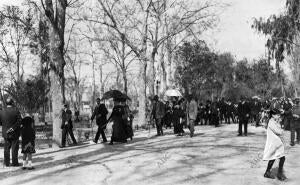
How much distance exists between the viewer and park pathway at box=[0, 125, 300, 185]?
9445 mm

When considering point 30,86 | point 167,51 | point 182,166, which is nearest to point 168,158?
point 182,166

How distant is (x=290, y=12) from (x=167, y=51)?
9668mm

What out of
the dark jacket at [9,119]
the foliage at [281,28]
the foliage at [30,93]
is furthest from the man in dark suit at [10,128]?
the foliage at [281,28]

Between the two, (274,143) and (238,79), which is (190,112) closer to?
(274,143)

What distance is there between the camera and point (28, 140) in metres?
11.3

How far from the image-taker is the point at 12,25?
1448 inches

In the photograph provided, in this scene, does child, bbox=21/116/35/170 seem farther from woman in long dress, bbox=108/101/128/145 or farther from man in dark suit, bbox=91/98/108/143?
man in dark suit, bbox=91/98/108/143

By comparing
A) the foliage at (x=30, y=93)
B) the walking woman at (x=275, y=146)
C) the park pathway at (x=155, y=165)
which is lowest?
the park pathway at (x=155, y=165)

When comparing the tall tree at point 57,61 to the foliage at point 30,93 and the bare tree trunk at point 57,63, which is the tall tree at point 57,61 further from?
the foliage at point 30,93

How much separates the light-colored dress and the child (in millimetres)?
5501

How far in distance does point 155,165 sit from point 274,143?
3125 mm

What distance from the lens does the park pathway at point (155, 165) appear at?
9445 millimetres

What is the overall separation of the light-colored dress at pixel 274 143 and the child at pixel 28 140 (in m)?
5.50

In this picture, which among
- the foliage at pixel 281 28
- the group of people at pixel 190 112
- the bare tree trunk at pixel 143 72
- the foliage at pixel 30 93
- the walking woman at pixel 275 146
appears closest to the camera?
the walking woman at pixel 275 146
